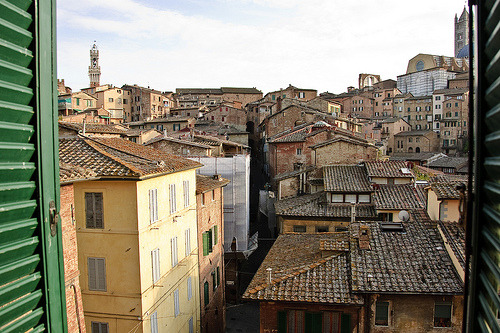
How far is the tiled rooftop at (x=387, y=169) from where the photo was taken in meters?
24.7

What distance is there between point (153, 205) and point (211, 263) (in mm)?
7646

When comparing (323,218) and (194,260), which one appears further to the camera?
(323,218)

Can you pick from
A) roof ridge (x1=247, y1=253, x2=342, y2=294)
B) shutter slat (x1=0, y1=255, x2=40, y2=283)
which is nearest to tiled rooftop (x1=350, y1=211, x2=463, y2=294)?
roof ridge (x1=247, y1=253, x2=342, y2=294)

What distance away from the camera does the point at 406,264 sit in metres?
13.7

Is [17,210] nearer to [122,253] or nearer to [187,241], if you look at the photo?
[122,253]

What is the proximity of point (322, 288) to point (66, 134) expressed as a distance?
11508 millimetres

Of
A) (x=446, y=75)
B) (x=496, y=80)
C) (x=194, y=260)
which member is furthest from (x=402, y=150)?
(x=496, y=80)

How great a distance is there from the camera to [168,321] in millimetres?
14430

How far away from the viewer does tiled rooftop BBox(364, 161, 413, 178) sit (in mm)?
24656

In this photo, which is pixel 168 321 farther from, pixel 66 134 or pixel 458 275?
pixel 458 275

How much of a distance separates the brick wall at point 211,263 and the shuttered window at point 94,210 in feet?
20.1

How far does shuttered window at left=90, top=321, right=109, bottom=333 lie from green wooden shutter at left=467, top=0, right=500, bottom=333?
12.9 metres

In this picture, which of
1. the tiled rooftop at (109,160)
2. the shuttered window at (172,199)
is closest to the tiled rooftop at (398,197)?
the shuttered window at (172,199)

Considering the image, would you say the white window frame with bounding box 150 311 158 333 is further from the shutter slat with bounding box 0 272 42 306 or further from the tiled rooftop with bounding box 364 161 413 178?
the tiled rooftop with bounding box 364 161 413 178
